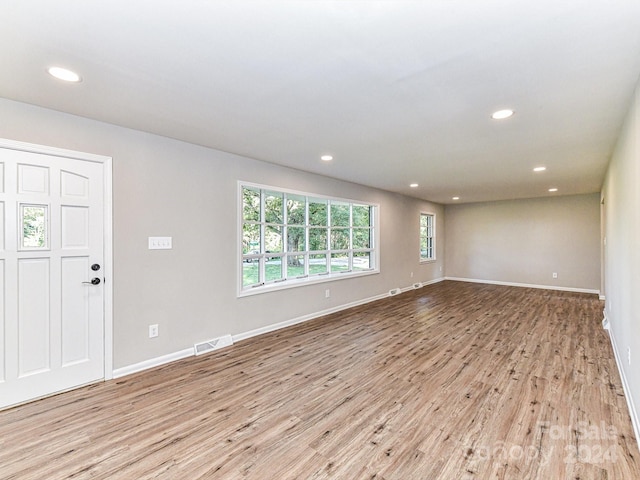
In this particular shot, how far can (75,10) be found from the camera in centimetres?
141

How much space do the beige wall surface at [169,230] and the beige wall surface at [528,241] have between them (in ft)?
21.0

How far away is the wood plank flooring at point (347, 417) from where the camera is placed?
1779 millimetres

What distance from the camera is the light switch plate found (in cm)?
316

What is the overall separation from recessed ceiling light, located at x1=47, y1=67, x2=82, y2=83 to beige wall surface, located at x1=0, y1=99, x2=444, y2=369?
748mm

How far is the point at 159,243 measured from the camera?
10.5 feet

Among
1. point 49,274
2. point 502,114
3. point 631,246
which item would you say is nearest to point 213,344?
point 49,274

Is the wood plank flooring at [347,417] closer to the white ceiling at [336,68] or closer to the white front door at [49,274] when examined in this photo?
the white front door at [49,274]

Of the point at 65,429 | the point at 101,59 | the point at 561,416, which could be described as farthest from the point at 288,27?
the point at 561,416

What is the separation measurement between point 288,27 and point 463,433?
8.67 feet

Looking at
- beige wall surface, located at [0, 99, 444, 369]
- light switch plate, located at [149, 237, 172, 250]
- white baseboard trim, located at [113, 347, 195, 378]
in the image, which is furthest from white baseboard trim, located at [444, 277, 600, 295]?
light switch plate, located at [149, 237, 172, 250]

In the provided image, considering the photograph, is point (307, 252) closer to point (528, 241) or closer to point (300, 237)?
point (300, 237)

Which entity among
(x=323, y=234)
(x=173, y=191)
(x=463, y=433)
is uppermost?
(x=173, y=191)

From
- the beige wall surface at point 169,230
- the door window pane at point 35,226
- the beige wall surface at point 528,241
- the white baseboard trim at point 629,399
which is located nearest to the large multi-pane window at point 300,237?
the beige wall surface at point 169,230

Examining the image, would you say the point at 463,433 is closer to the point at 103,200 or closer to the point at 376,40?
the point at 376,40
